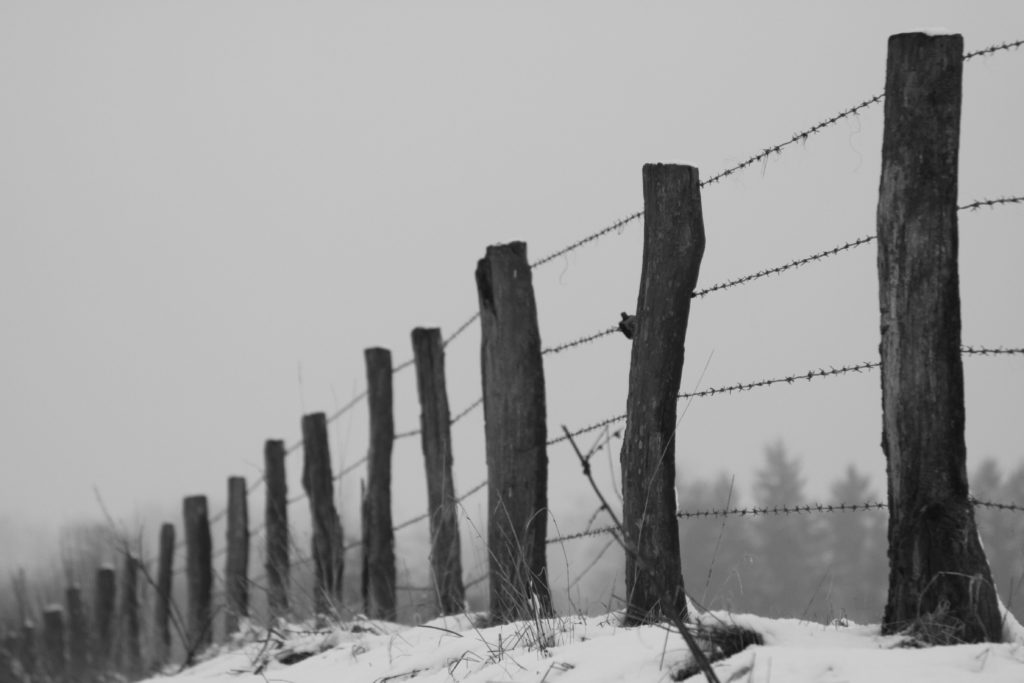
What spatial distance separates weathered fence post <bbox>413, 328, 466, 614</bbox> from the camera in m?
6.01

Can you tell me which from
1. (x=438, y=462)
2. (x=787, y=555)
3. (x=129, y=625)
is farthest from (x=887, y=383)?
(x=787, y=555)

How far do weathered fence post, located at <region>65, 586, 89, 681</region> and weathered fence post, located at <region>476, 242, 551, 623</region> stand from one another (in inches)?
386

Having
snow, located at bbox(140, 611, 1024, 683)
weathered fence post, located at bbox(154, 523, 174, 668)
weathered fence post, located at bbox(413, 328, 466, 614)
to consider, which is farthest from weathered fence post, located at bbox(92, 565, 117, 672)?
snow, located at bbox(140, 611, 1024, 683)

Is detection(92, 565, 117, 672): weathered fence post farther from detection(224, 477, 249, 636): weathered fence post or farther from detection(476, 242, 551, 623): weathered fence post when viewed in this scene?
detection(476, 242, 551, 623): weathered fence post

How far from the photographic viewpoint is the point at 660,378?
3.96 meters

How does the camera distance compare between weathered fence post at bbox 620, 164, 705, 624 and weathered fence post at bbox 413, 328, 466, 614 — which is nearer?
weathered fence post at bbox 620, 164, 705, 624

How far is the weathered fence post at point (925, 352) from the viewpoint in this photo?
3.40 metres

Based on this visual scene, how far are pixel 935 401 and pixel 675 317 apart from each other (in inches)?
35.6

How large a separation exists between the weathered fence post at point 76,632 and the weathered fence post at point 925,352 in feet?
38.5

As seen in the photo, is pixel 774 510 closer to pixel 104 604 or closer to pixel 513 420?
pixel 513 420

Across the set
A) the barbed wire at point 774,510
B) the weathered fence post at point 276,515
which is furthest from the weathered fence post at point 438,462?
the weathered fence post at point 276,515

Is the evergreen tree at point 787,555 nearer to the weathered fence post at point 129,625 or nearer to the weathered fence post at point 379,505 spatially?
the weathered fence post at point 129,625

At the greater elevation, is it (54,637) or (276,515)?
(276,515)

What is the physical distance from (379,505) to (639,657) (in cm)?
429
